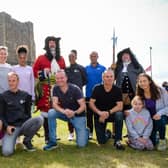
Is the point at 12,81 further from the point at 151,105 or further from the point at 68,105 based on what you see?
the point at 151,105

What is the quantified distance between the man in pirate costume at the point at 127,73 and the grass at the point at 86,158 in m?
1.26

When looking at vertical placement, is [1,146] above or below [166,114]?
below

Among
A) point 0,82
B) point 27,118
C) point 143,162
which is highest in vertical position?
point 0,82

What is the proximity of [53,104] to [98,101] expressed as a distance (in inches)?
31.6

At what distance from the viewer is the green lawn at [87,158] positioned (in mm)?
5594

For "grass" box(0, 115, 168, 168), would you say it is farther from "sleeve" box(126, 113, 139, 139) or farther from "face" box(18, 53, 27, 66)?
"face" box(18, 53, 27, 66)

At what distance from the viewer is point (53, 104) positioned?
6.81 meters

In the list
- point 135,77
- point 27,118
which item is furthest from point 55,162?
point 135,77

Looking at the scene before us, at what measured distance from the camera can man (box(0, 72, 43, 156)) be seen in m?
6.34

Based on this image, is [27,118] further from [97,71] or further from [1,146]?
[97,71]

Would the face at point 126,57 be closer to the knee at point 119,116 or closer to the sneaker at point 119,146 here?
the knee at point 119,116

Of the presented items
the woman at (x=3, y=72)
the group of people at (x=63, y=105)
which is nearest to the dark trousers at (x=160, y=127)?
the group of people at (x=63, y=105)

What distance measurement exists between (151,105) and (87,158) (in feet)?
5.18

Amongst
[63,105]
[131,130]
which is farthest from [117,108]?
[63,105]
